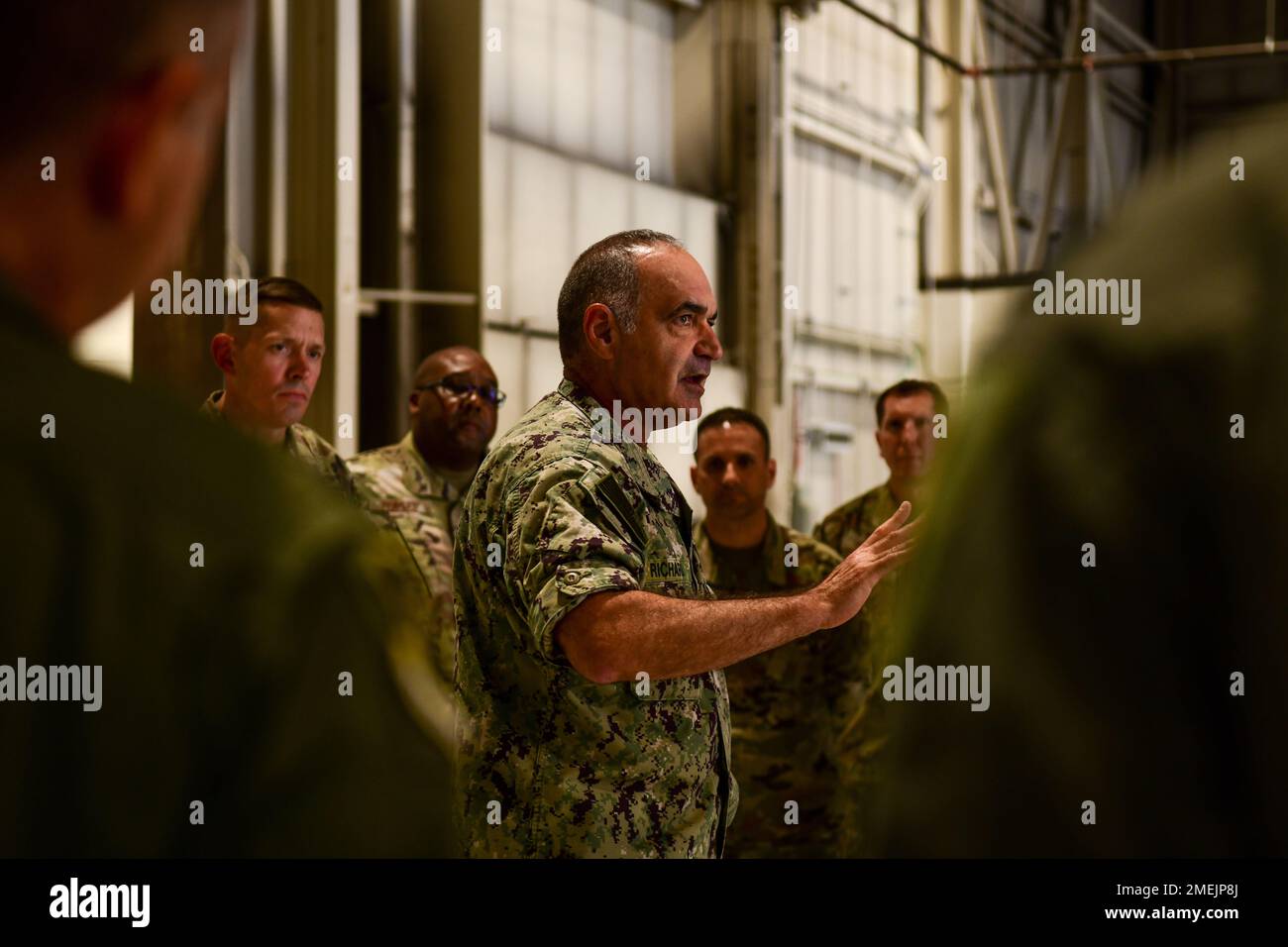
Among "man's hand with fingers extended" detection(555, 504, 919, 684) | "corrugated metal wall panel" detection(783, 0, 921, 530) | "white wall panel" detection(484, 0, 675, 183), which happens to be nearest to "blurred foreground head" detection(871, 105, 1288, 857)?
"man's hand with fingers extended" detection(555, 504, 919, 684)

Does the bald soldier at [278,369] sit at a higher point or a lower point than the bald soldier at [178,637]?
higher

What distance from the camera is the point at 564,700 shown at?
1.64m

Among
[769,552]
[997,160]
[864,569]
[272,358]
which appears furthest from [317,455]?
[997,160]

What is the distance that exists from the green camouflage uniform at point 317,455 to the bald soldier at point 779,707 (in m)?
0.80

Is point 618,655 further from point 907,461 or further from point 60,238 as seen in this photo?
point 907,461

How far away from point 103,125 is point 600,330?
4.16 ft

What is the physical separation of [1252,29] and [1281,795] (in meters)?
9.56

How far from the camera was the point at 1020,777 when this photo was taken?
501mm

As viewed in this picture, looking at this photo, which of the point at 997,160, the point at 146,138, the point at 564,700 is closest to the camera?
the point at 146,138

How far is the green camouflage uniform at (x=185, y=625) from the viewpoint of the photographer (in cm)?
49

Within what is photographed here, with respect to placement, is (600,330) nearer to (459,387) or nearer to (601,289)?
(601,289)

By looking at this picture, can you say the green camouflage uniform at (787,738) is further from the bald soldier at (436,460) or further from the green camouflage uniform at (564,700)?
the green camouflage uniform at (564,700)

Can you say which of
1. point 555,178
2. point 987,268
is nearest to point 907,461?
point 555,178

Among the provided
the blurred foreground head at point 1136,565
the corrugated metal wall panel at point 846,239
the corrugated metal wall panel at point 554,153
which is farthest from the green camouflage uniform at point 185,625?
the corrugated metal wall panel at point 846,239
